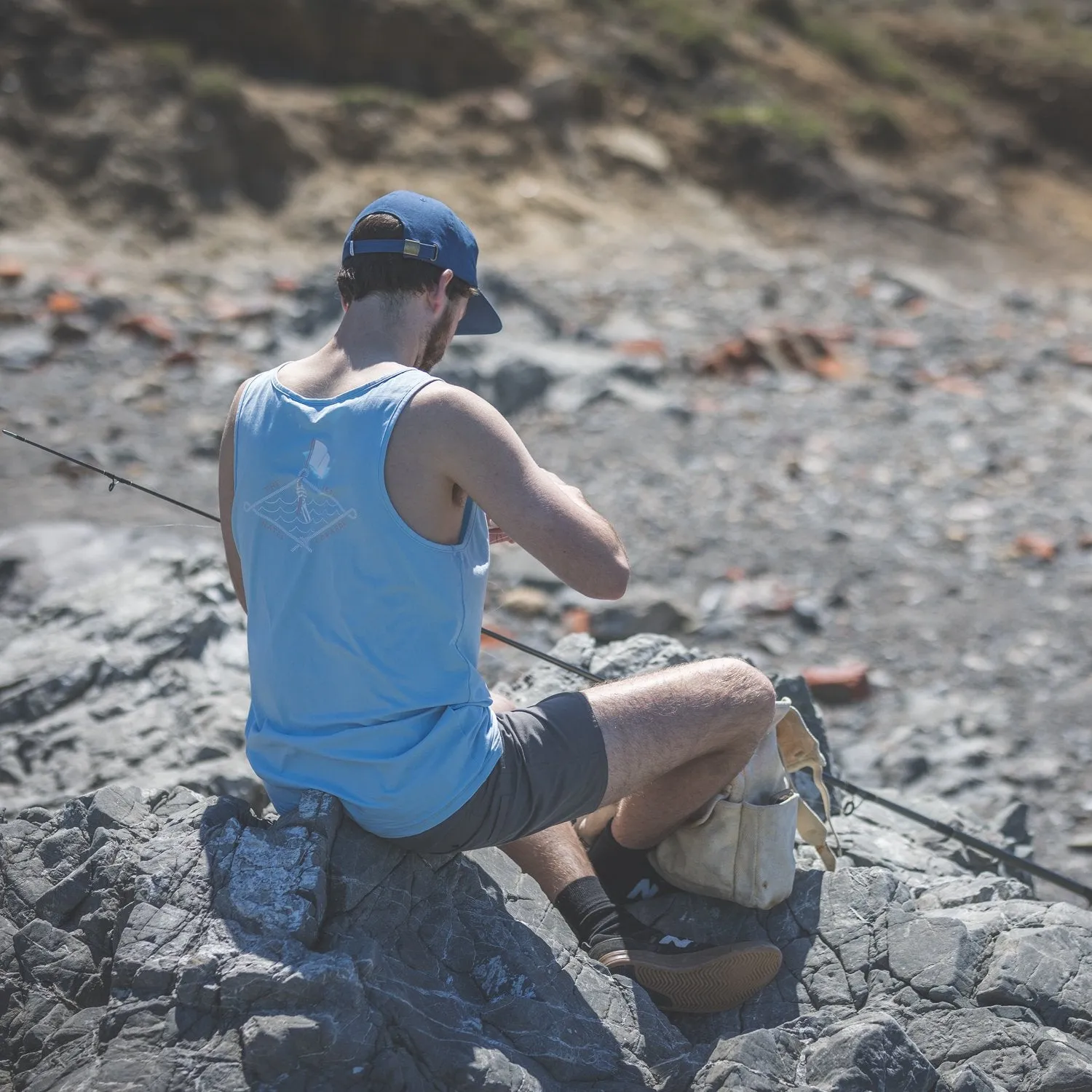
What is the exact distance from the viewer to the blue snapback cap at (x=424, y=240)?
288cm

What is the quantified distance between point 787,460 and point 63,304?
5.51m

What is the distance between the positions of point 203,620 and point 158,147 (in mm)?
8865

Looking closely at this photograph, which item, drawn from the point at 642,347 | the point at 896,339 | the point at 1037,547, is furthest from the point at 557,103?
the point at 1037,547

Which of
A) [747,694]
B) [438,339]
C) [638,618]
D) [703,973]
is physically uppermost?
[438,339]

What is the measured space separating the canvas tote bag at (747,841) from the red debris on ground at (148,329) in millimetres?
7269

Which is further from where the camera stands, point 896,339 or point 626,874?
point 896,339

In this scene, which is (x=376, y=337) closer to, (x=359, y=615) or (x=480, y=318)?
(x=480, y=318)

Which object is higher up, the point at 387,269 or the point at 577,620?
the point at 387,269

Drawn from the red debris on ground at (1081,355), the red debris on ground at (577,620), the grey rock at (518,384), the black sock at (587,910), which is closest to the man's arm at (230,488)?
the black sock at (587,910)

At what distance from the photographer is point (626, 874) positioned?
11.3 ft

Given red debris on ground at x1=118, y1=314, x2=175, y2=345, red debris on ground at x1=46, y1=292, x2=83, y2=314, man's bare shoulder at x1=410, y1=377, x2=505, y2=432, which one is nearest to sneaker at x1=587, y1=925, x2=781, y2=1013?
man's bare shoulder at x1=410, y1=377, x2=505, y2=432

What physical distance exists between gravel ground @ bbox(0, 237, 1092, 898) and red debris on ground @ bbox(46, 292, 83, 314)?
0.08m

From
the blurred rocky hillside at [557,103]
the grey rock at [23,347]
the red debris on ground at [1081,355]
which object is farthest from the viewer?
the blurred rocky hillside at [557,103]

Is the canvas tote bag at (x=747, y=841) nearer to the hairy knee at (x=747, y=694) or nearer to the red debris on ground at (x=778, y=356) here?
the hairy knee at (x=747, y=694)
